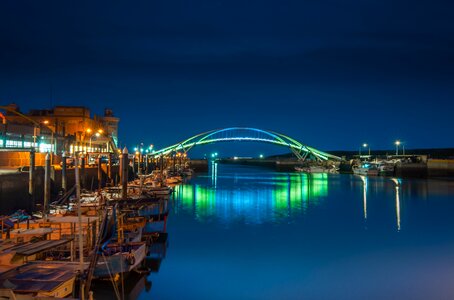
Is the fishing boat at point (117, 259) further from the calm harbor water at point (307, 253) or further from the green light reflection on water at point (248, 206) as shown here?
the green light reflection on water at point (248, 206)

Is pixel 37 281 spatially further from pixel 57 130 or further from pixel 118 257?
pixel 57 130

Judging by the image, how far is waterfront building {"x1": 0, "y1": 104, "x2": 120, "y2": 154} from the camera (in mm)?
40562

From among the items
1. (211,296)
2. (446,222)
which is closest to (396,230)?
(446,222)

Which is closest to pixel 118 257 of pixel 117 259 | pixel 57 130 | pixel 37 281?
pixel 117 259

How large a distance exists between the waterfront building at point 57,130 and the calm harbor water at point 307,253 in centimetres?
1398

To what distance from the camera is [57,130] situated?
4941 centimetres

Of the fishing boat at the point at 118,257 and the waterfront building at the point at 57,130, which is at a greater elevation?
the waterfront building at the point at 57,130

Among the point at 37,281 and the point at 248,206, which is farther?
the point at 248,206

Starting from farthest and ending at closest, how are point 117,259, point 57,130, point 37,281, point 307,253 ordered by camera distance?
point 57,130 → point 307,253 → point 117,259 → point 37,281

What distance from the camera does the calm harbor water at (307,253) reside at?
14461 millimetres

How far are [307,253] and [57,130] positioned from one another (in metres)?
38.1

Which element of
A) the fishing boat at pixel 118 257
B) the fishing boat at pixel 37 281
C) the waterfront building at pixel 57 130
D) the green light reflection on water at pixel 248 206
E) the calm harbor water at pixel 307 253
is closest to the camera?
the fishing boat at pixel 37 281

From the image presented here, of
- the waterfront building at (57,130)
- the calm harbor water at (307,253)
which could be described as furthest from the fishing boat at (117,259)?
the waterfront building at (57,130)

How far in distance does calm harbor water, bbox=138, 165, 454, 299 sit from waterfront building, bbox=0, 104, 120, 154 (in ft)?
45.9
